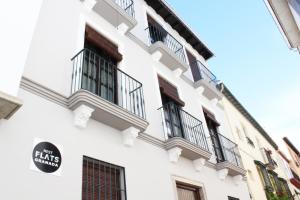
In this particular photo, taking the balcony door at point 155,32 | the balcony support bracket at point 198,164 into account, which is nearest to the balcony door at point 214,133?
the balcony support bracket at point 198,164

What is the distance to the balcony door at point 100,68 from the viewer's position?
5660 mm

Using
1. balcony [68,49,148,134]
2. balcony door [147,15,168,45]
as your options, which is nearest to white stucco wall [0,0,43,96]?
balcony [68,49,148,134]

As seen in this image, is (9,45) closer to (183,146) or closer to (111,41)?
(111,41)

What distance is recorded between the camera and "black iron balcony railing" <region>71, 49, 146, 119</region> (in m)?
5.64

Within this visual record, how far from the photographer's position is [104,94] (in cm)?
586

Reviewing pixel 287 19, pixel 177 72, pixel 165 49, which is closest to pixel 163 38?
pixel 177 72

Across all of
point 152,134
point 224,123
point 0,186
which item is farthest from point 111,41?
point 224,123

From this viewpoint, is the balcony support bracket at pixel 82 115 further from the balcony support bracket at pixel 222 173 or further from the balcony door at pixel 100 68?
the balcony support bracket at pixel 222 173

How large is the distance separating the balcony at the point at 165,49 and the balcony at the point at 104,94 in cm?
204

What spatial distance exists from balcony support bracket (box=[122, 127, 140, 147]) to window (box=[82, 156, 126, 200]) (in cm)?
52

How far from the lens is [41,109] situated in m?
4.24

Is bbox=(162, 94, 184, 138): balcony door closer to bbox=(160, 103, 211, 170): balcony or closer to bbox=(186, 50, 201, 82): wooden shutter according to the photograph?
bbox=(160, 103, 211, 170): balcony

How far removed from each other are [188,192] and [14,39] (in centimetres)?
512

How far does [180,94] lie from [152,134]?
281 cm
